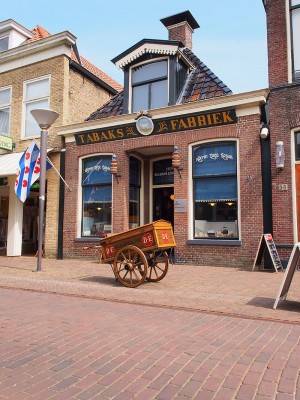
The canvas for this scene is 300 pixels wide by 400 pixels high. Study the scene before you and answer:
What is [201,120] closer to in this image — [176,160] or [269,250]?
[176,160]

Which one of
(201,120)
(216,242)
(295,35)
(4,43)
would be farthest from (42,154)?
(4,43)

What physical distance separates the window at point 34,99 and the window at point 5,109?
1007mm

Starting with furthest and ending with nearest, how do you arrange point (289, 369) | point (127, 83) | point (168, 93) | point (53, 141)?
1. point (53, 141)
2. point (127, 83)
3. point (168, 93)
4. point (289, 369)

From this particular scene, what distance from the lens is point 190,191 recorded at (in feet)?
37.7

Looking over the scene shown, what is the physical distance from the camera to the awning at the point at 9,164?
1290 cm

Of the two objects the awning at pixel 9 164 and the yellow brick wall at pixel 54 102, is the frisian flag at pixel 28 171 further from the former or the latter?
the yellow brick wall at pixel 54 102

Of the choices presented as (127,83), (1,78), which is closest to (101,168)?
(127,83)

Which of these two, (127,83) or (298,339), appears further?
(127,83)

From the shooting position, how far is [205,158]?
11422mm

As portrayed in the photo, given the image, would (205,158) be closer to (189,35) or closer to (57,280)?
(57,280)

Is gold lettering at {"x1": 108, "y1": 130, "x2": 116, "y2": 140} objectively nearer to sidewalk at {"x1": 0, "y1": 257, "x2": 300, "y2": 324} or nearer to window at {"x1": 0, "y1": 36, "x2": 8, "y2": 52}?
sidewalk at {"x1": 0, "y1": 257, "x2": 300, "y2": 324}

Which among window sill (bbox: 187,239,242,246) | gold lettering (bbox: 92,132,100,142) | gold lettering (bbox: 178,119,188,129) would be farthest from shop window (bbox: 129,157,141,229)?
window sill (bbox: 187,239,242,246)

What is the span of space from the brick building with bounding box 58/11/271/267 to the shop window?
4cm

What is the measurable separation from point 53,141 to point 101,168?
2499 millimetres
